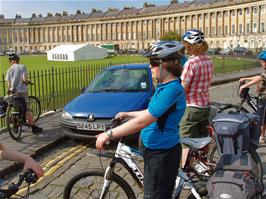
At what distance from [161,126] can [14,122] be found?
517 cm

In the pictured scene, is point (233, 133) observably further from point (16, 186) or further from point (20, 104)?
point (20, 104)

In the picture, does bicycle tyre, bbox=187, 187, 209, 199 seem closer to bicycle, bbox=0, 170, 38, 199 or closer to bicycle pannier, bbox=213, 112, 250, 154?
bicycle pannier, bbox=213, 112, 250, 154

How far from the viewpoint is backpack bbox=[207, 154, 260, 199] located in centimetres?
295

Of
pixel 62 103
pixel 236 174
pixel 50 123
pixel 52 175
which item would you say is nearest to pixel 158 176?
pixel 236 174

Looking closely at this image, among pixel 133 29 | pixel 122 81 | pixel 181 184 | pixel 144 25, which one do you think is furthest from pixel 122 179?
pixel 133 29

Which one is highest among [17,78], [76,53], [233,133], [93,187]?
[17,78]

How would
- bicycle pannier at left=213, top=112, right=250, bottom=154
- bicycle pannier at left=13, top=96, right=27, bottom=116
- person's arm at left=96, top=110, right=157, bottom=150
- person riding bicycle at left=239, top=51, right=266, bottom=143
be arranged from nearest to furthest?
1. person's arm at left=96, top=110, right=157, bottom=150
2. bicycle pannier at left=213, top=112, right=250, bottom=154
3. person riding bicycle at left=239, top=51, right=266, bottom=143
4. bicycle pannier at left=13, top=96, right=27, bottom=116

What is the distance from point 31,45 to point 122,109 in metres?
148

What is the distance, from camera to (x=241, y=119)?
4066 millimetres

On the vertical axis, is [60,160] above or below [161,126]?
below

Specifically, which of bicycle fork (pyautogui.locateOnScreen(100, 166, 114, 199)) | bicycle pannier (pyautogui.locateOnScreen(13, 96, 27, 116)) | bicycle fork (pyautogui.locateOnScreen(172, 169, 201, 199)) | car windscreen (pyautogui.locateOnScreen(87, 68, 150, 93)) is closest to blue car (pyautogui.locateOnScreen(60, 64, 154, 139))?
car windscreen (pyautogui.locateOnScreen(87, 68, 150, 93))

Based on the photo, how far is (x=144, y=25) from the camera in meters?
121

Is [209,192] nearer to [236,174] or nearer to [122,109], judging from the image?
[236,174]

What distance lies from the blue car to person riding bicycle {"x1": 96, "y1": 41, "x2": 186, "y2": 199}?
3649mm
